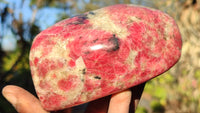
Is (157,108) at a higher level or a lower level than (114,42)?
lower

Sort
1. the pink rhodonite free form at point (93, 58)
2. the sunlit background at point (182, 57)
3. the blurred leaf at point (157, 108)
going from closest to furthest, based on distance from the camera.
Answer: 1. the pink rhodonite free form at point (93, 58)
2. the sunlit background at point (182, 57)
3. the blurred leaf at point (157, 108)

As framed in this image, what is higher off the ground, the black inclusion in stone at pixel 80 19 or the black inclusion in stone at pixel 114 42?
the black inclusion in stone at pixel 80 19

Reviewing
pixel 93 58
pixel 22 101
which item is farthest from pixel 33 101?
pixel 93 58

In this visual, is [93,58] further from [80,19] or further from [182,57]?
[182,57]

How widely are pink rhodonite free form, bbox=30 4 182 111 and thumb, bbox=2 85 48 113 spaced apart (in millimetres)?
42

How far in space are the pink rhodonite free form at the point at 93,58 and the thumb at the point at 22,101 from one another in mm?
42

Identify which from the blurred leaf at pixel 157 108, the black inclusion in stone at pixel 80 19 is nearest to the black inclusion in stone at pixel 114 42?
the black inclusion in stone at pixel 80 19

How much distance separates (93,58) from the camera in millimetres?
737

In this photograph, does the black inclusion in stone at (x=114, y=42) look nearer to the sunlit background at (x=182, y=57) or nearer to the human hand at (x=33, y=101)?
the human hand at (x=33, y=101)

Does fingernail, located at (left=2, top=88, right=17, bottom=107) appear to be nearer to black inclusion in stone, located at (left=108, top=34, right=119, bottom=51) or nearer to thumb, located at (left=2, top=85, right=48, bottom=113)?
thumb, located at (left=2, top=85, right=48, bottom=113)

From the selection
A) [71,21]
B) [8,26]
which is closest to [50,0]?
[8,26]

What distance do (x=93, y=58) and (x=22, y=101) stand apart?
11.0 inches

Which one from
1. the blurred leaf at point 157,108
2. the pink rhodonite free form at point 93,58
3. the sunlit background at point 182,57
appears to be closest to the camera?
the pink rhodonite free form at point 93,58

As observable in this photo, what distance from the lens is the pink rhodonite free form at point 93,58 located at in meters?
0.74
